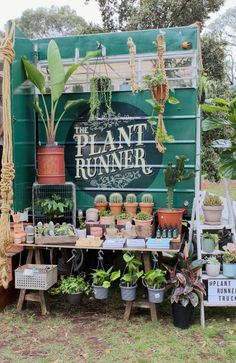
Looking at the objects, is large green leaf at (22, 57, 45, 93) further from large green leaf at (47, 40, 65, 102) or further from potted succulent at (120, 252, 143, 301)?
potted succulent at (120, 252, 143, 301)

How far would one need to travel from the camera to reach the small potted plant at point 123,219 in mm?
4320

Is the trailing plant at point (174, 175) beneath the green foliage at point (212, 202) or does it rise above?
above

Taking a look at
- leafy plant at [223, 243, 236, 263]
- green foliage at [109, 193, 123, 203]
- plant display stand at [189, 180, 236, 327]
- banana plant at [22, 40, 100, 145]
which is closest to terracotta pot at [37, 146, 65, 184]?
banana plant at [22, 40, 100, 145]

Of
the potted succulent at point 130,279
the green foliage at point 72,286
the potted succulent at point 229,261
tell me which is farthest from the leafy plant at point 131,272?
the potted succulent at point 229,261

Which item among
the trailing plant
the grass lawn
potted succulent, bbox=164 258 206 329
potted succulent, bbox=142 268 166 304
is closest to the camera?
the grass lawn

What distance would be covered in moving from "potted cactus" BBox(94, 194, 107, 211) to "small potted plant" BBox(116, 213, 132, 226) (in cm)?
25

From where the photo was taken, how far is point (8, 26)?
12.8 ft

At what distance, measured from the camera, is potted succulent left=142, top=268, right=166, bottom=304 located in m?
3.89

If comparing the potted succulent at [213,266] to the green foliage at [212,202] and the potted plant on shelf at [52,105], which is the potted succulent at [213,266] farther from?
the potted plant on shelf at [52,105]

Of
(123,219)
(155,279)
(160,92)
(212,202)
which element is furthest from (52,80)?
(155,279)

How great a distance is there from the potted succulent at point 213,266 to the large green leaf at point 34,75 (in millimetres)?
2566

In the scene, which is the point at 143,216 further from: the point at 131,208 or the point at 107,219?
the point at 107,219

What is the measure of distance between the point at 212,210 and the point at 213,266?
0.59 metres

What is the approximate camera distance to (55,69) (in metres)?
4.17
